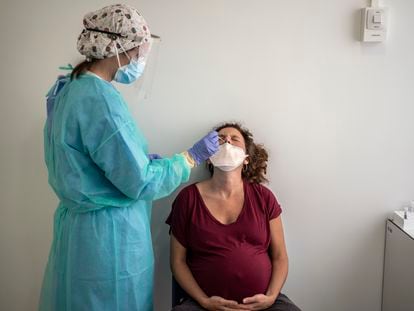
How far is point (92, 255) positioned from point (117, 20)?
29.0 inches

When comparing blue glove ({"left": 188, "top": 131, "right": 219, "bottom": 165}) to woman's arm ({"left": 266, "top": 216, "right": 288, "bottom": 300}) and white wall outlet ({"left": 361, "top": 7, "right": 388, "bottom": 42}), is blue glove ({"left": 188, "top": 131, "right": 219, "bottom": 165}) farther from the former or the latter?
white wall outlet ({"left": 361, "top": 7, "right": 388, "bottom": 42})

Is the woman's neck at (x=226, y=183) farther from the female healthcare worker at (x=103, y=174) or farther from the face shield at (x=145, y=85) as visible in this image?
the face shield at (x=145, y=85)

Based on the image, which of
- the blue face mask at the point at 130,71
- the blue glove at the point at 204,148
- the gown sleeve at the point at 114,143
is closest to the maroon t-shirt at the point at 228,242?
the blue glove at the point at 204,148

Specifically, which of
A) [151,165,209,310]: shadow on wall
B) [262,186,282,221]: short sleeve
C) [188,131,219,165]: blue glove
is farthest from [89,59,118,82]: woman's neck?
[262,186,282,221]: short sleeve

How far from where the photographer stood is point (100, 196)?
3.97 feet

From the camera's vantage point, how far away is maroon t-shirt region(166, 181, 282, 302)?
1443 mm

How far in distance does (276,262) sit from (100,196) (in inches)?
30.1

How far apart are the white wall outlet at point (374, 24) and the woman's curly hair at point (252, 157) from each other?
0.60 metres

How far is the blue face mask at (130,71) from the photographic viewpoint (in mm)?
1241

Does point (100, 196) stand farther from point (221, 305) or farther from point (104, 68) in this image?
point (221, 305)

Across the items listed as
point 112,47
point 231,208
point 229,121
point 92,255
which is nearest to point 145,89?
point 229,121

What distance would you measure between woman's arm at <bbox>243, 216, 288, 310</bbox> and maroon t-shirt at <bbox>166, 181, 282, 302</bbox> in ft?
0.07

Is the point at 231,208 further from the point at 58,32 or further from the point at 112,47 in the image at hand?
the point at 58,32

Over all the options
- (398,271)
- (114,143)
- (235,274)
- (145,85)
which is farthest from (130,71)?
(398,271)
